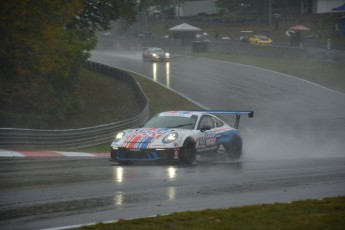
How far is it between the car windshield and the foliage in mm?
16299

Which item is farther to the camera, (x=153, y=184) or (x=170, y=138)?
(x=170, y=138)

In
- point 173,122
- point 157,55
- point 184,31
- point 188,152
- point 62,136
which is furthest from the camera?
point 184,31

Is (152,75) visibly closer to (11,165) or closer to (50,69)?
(50,69)

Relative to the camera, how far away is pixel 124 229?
771 cm

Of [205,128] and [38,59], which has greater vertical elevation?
[205,128]

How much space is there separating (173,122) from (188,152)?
120cm

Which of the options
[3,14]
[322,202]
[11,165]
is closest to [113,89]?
[3,14]

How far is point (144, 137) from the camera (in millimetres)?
15805

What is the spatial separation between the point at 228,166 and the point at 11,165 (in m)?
4.57

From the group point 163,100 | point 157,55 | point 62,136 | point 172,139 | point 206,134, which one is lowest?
point 157,55

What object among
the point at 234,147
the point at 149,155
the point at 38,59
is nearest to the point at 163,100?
the point at 38,59

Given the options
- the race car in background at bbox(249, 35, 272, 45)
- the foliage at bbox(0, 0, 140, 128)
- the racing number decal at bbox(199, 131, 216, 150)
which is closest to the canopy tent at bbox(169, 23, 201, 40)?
the race car in background at bbox(249, 35, 272, 45)

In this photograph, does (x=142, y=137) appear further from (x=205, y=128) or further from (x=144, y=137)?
(x=205, y=128)

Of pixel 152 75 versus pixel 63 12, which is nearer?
pixel 63 12
